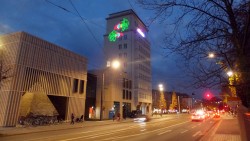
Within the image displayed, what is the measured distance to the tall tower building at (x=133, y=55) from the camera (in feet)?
292

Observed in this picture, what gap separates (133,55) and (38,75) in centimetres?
5441

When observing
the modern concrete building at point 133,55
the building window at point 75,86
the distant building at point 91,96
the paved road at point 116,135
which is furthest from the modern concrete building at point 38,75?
the modern concrete building at point 133,55

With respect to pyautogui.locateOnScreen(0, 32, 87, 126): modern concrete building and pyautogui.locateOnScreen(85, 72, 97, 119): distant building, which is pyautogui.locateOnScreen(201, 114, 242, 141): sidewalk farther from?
pyautogui.locateOnScreen(85, 72, 97, 119): distant building

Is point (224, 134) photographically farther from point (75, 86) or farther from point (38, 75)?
point (75, 86)

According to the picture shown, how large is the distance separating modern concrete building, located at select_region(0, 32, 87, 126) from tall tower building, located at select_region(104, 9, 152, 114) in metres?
39.5

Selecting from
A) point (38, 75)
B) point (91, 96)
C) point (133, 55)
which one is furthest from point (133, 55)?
point (38, 75)

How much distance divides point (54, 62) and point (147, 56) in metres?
63.4

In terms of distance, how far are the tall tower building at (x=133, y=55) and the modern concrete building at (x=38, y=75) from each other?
3953 centimetres

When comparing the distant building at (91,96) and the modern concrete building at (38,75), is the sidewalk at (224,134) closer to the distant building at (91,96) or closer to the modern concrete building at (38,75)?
the modern concrete building at (38,75)

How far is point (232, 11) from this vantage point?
22.6ft

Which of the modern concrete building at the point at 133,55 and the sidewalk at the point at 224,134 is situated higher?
the modern concrete building at the point at 133,55

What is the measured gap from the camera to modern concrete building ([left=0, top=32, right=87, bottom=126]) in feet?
112

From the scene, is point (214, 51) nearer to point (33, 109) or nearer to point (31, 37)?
point (33, 109)

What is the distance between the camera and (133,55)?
90.4m
